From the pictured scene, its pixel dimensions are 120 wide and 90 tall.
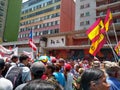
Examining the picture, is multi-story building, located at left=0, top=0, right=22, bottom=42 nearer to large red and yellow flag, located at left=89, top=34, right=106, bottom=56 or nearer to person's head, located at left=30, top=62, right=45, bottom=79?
large red and yellow flag, located at left=89, top=34, right=106, bottom=56

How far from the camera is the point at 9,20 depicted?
56562mm

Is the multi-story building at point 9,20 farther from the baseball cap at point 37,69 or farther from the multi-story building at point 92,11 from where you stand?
the baseball cap at point 37,69

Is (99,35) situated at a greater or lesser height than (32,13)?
lesser

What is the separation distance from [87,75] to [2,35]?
53.2 metres

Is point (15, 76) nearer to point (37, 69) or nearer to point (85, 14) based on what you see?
point (37, 69)

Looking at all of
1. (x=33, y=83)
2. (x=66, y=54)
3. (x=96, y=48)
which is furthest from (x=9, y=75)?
(x=66, y=54)

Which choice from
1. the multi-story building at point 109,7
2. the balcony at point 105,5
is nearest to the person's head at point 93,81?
the multi-story building at point 109,7

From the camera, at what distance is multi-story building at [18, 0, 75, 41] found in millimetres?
50625

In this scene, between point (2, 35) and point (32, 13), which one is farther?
point (32, 13)

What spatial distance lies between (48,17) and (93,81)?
52.3 m

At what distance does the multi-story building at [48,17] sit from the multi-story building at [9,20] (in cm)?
450

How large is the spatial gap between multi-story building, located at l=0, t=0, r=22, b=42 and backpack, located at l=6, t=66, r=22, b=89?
5021 cm

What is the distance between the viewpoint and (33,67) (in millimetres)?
3395

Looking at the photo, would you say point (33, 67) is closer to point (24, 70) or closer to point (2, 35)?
point (24, 70)
